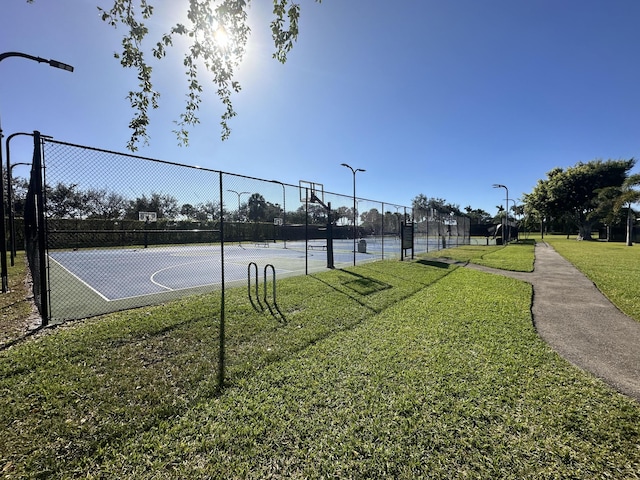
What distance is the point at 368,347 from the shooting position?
418 cm

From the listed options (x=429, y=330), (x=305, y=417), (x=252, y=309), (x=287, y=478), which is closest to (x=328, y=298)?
(x=252, y=309)

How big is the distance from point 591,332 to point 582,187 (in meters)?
42.2

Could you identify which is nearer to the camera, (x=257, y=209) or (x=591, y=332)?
(x=591, y=332)

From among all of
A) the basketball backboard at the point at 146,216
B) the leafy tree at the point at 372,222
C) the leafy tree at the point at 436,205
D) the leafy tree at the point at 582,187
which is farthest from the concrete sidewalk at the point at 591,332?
the leafy tree at the point at 436,205

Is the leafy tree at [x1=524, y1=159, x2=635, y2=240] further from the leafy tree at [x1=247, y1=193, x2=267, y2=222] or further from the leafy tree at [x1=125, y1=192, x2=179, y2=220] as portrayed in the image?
the leafy tree at [x1=125, y1=192, x2=179, y2=220]

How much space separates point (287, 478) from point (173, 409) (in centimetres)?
137

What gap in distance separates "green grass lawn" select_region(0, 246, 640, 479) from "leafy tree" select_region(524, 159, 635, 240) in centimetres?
4197

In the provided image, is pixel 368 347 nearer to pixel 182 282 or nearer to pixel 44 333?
pixel 44 333

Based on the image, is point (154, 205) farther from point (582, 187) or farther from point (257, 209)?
point (582, 187)

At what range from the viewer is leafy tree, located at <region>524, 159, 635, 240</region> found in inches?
1410

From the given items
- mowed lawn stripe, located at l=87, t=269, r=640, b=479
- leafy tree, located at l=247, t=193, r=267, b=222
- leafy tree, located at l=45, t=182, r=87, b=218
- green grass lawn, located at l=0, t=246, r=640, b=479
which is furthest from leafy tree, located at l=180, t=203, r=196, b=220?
mowed lawn stripe, located at l=87, t=269, r=640, b=479

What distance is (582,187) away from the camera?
36219 mm

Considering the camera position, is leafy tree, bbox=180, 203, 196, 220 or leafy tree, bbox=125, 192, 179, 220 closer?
leafy tree, bbox=125, 192, 179, 220

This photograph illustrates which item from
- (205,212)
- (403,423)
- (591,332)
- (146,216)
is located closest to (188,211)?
(205,212)
